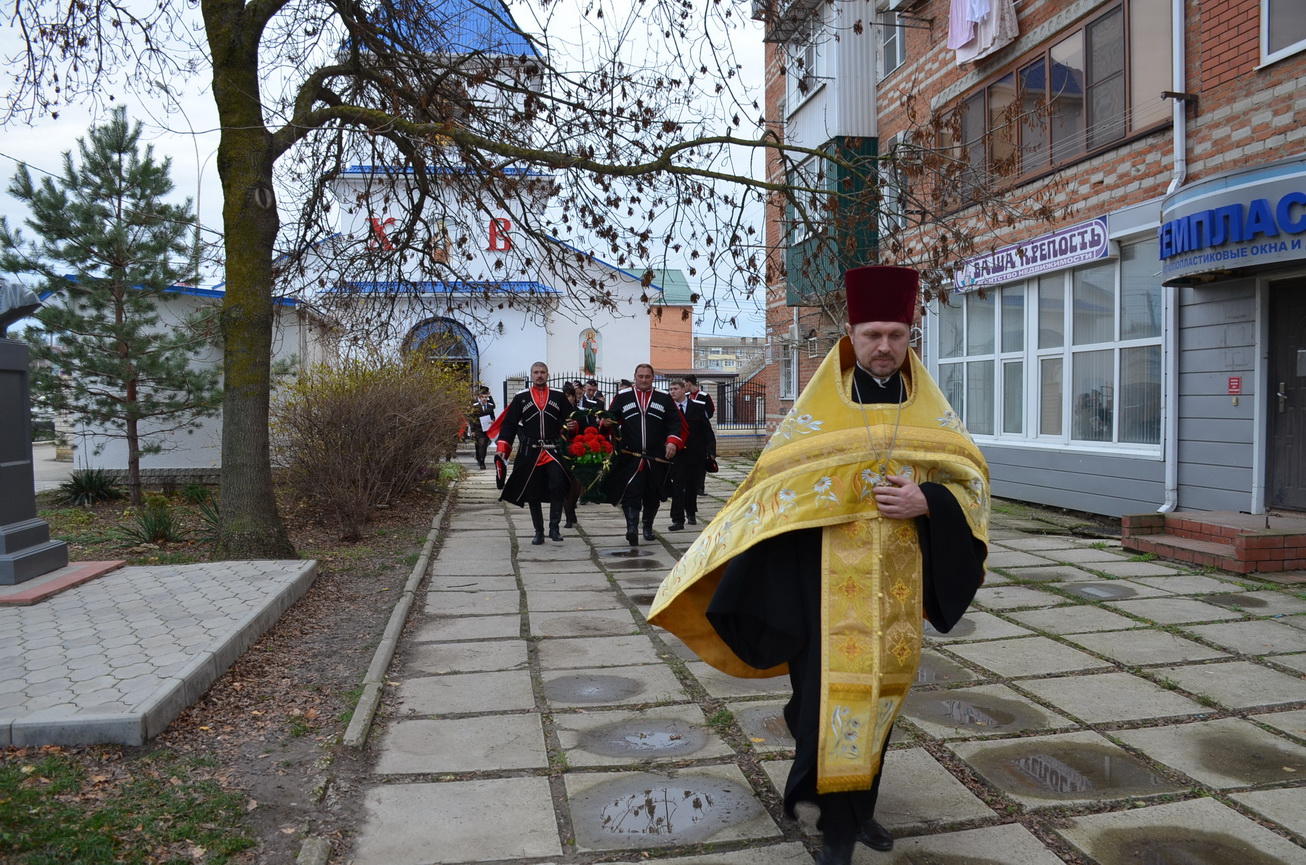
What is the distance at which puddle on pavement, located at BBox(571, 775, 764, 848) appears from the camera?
→ 3.42 metres

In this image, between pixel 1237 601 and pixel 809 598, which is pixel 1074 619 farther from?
pixel 809 598

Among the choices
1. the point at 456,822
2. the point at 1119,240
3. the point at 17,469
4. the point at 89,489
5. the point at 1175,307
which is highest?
the point at 1119,240

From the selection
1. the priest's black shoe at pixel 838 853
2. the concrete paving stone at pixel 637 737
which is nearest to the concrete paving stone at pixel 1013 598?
the concrete paving stone at pixel 637 737

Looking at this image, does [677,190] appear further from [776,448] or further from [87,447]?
[87,447]

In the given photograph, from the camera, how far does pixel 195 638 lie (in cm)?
550

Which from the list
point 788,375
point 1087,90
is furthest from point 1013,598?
point 788,375

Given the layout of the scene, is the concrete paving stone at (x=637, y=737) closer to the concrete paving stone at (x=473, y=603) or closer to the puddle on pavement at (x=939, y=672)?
the puddle on pavement at (x=939, y=672)

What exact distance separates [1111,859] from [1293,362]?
7.20 meters

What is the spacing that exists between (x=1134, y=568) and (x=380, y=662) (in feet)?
20.8

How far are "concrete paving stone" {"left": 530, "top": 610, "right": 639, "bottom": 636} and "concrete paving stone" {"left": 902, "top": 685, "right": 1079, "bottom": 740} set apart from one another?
2.23 metres

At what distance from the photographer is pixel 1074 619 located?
21.1 ft

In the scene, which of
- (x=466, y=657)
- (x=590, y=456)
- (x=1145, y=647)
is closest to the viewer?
(x=1145, y=647)

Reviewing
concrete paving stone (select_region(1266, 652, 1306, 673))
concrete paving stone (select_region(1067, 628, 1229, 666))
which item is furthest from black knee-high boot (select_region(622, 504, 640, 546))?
concrete paving stone (select_region(1266, 652, 1306, 673))

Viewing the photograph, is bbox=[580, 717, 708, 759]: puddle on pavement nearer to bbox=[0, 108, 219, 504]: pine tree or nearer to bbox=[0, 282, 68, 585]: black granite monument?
bbox=[0, 282, 68, 585]: black granite monument
